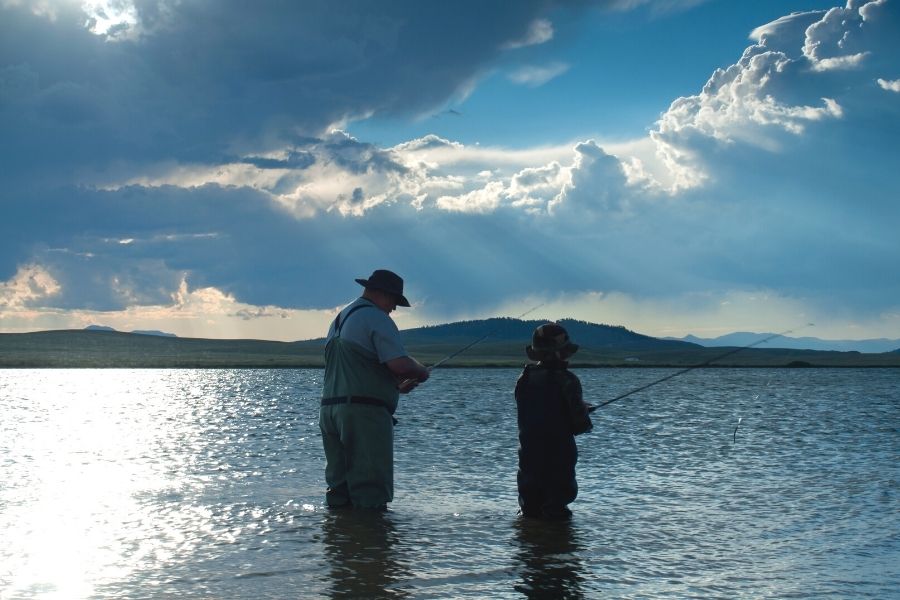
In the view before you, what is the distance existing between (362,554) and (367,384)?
1699 mm

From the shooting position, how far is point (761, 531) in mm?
9695

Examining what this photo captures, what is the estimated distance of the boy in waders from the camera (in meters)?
9.17

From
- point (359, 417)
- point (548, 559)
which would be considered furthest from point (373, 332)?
point (548, 559)

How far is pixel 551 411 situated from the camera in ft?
30.2

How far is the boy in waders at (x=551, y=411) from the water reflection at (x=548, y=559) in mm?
465

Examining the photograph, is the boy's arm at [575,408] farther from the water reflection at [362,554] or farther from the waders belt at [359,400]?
the water reflection at [362,554]

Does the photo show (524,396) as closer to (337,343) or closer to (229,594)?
(337,343)

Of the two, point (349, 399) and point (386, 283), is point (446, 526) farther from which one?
point (386, 283)

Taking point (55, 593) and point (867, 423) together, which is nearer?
point (55, 593)

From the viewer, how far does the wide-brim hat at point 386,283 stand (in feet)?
30.5

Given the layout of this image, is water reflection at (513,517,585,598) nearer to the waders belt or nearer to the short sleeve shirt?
the waders belt

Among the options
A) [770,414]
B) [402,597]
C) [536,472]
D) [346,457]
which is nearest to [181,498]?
[346,457]

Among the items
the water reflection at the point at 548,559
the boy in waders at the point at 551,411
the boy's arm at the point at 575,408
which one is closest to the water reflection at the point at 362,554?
the water reflection at the point at 548,559

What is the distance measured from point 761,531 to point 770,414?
1025 inches
